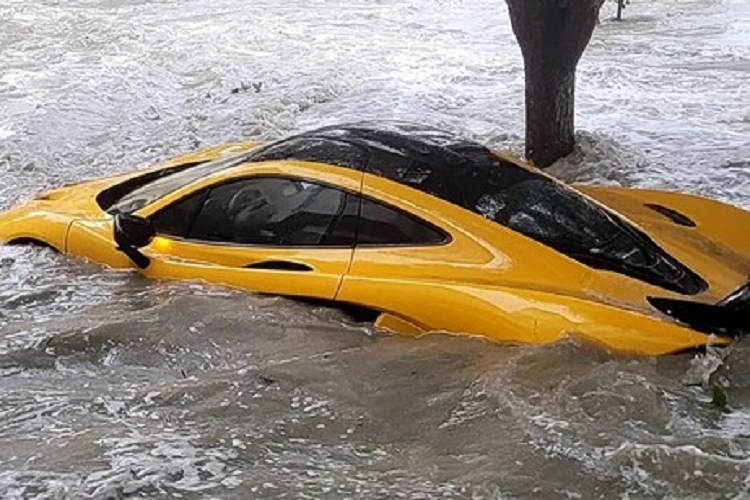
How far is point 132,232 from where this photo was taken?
17.4 ft

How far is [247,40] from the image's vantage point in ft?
58.9

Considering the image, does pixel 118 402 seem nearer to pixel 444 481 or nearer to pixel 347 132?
pixel 444 481

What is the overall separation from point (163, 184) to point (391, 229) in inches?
67.9

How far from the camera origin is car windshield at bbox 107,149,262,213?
5738mm

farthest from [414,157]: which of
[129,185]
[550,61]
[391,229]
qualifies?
[550,61]

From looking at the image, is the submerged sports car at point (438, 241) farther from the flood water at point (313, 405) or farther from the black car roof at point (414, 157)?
the flood water at point (313, 405)

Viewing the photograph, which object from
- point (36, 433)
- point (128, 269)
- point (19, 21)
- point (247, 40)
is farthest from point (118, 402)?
point (19, 21)

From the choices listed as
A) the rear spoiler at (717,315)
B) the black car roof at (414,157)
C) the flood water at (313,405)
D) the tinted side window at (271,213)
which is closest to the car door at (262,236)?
the tinted side window at (271,213)

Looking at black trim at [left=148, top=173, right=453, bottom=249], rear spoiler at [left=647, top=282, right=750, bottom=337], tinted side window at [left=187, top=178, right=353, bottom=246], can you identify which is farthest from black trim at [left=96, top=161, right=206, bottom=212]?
rear spoiler at [left=647, top=282, right=750, bottom=337]

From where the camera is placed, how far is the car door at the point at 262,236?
4957mm

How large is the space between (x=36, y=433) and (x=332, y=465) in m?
1.22

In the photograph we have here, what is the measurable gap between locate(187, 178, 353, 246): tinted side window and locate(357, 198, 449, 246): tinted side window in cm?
10

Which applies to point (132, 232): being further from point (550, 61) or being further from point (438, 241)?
point (550, 61)

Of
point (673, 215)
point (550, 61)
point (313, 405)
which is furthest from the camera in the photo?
point (550, 61)
